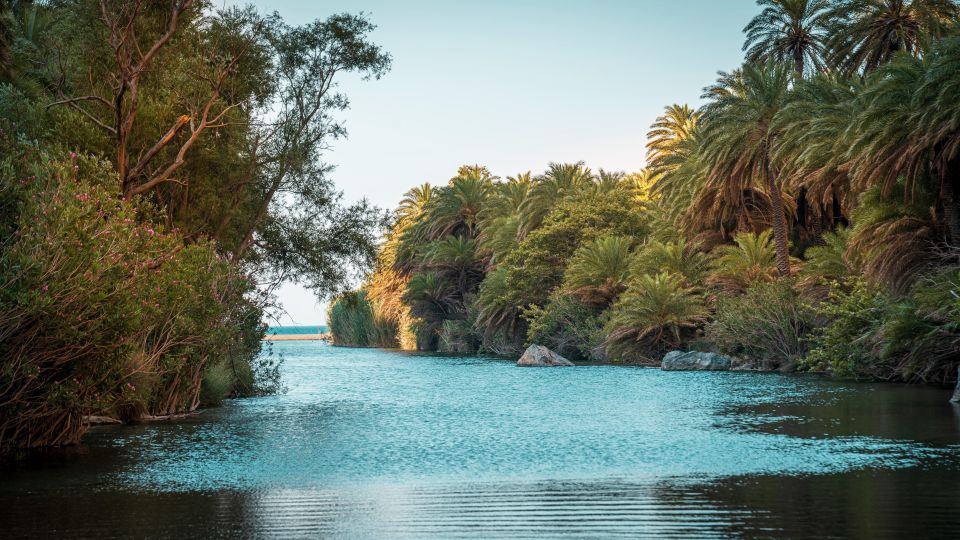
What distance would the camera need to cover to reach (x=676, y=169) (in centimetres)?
4766

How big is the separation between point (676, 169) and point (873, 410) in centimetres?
2806

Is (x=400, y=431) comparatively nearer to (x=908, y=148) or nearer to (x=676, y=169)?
(x=908, y=148)

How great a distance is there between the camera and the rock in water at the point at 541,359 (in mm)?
→ 46375

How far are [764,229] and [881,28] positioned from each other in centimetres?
1108

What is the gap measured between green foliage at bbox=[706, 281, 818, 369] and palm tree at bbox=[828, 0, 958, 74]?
9289 millimetres

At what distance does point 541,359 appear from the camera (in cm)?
4662

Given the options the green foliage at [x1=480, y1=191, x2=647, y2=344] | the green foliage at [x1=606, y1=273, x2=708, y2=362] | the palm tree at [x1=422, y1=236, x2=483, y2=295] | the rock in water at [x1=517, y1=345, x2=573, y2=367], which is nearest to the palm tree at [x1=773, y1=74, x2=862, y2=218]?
the green foliage at [x1=606, y1=273, x2=708, y2=362]

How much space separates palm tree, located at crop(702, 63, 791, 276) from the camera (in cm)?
3859

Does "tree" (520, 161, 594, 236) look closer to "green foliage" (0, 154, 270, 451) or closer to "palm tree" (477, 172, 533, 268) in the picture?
"palm tree" (477, 172, 533, 268)

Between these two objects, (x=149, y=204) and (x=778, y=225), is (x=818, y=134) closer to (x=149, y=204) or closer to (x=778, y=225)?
(x=778, y=225)

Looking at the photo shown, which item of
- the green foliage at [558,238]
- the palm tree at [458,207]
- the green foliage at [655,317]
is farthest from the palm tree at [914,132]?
the palm tree at [458,207]

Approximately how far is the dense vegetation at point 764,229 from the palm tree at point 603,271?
0.13m

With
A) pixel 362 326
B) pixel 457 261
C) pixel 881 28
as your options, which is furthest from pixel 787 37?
pixel 362 326

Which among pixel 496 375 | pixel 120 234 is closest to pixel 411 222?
pixel 496 375
